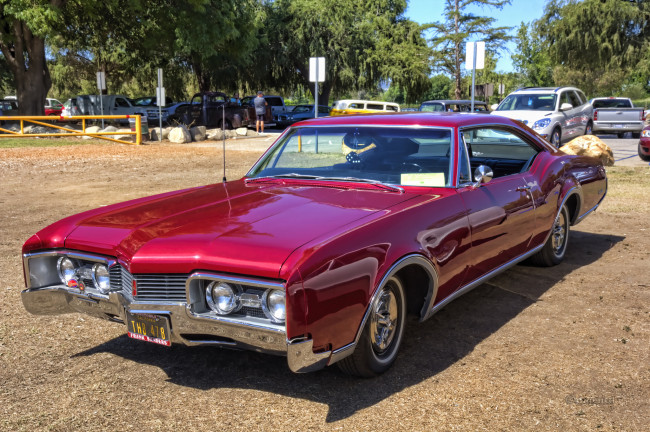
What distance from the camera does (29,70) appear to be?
1040 inches

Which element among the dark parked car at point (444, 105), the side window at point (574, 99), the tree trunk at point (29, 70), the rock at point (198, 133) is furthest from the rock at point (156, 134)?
the side window at point (574, 99)

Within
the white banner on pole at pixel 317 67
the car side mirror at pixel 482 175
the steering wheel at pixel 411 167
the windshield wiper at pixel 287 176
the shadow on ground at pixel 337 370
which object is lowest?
the shadow on ground at pixel 337 370

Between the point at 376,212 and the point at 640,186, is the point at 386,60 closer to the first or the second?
the point at 640,186

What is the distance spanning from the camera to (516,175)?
521 centimetres

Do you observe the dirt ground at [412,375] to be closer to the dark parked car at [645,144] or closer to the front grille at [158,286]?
the front grille at [158,286]

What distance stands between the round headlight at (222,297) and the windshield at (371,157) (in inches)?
60.4

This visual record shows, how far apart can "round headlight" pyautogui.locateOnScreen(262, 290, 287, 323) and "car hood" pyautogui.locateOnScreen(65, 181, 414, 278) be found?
0.12 metres

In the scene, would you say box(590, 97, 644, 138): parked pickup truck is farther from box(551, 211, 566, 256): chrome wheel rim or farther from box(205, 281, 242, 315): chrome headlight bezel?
box(205, 281, 242, 315): chrome headlight bezel

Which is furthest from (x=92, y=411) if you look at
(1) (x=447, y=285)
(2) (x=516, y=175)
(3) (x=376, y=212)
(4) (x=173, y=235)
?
(2) (x=516, y=175)

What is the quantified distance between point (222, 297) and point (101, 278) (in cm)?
87

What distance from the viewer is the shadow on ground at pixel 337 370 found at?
11.6 feet

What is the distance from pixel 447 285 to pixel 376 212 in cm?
71

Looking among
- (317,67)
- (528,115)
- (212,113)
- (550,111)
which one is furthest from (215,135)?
(550,111)

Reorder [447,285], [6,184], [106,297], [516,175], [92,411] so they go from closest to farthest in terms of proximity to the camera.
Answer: [92,411]
[106,297]
[447,285]
[516,175]
[6,184]
